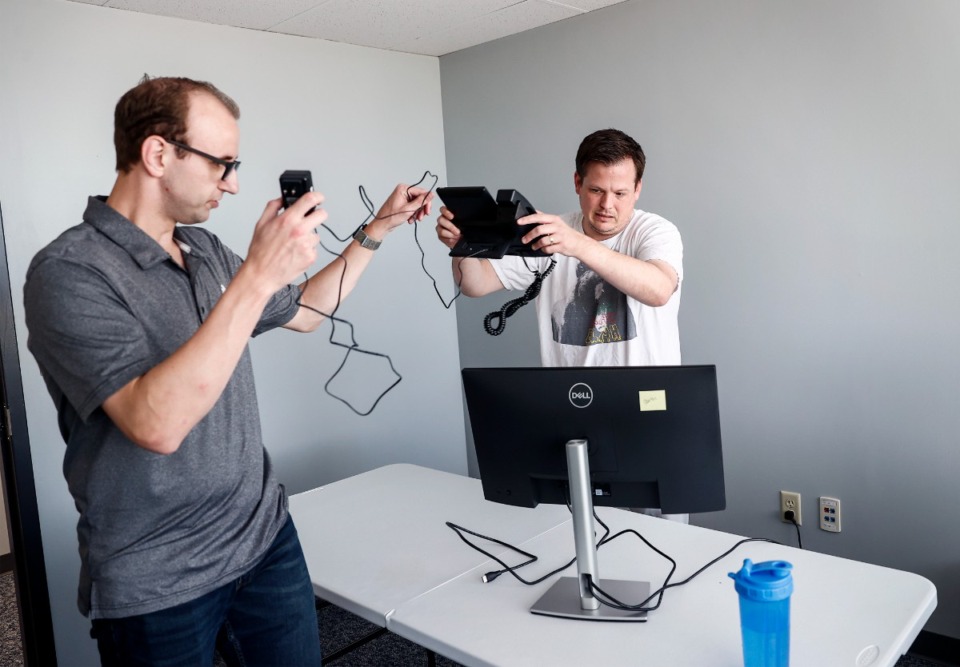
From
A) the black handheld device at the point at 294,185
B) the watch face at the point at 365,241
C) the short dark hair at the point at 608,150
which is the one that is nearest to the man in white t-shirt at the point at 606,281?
the short dark hair at the point at 608,150

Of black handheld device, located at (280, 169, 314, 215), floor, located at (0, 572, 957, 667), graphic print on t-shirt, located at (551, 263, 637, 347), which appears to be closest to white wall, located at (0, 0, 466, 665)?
floor, located at (0, 572, 957, 667)

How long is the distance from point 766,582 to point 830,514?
1.91 meters

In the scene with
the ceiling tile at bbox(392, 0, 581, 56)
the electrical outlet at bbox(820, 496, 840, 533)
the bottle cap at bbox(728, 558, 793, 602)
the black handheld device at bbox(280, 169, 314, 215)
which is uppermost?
the ceiling tile at bbox(392, 0, 581, 56)

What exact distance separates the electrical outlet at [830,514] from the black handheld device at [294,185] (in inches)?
89.2

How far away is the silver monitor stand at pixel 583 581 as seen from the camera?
4.75 ft

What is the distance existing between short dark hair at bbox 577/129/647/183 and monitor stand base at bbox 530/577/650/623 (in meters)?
1.18

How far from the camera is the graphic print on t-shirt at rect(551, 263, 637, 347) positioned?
2266 millimetres

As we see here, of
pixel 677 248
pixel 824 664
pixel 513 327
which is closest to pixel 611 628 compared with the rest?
pixel 824 664

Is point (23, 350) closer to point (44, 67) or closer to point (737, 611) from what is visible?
point (44, 67)

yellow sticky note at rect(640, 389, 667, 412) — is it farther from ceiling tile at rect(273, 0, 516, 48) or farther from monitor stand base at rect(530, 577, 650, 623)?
ceiling tile at rect(273, 0, 516, 48)

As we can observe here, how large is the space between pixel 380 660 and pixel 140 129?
2.11 m

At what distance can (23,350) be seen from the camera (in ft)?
8.70

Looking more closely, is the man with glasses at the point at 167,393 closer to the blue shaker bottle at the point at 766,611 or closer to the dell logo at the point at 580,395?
the dell logo at the point at 580,395

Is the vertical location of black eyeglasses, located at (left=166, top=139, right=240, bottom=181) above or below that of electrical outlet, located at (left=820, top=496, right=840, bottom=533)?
above
